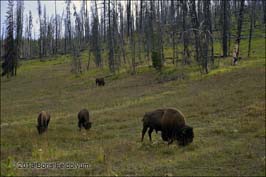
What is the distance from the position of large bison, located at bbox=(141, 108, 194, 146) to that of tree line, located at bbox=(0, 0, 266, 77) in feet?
68.8

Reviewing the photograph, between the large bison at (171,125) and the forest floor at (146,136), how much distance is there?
32 cm

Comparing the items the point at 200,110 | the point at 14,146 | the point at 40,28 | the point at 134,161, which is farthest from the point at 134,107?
the point at 40,28

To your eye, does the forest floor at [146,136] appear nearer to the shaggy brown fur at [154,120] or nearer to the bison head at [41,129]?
the bison head at [41,129]

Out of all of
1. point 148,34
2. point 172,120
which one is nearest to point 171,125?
point 172,120

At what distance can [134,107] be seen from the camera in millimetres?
25422

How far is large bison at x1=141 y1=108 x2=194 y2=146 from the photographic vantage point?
13391 mm

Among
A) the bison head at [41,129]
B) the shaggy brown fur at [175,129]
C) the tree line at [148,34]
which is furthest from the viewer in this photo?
the tree line at [148,34]

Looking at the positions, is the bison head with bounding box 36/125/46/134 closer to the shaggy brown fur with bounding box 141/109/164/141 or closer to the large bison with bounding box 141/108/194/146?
the shaggy brown fur with bounding box 141/109/164/141

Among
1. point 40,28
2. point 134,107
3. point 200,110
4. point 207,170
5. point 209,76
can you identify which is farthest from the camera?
point 40,28

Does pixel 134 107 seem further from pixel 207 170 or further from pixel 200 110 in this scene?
pixel 207 170

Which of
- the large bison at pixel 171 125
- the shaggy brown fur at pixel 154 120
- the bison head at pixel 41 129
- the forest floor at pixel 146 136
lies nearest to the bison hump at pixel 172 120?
the large bison at pixel 171 125

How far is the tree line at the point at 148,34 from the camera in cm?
4744

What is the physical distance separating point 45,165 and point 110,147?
9.32 ft

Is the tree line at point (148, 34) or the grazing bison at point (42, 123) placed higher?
the tree line at point (148, 34)
